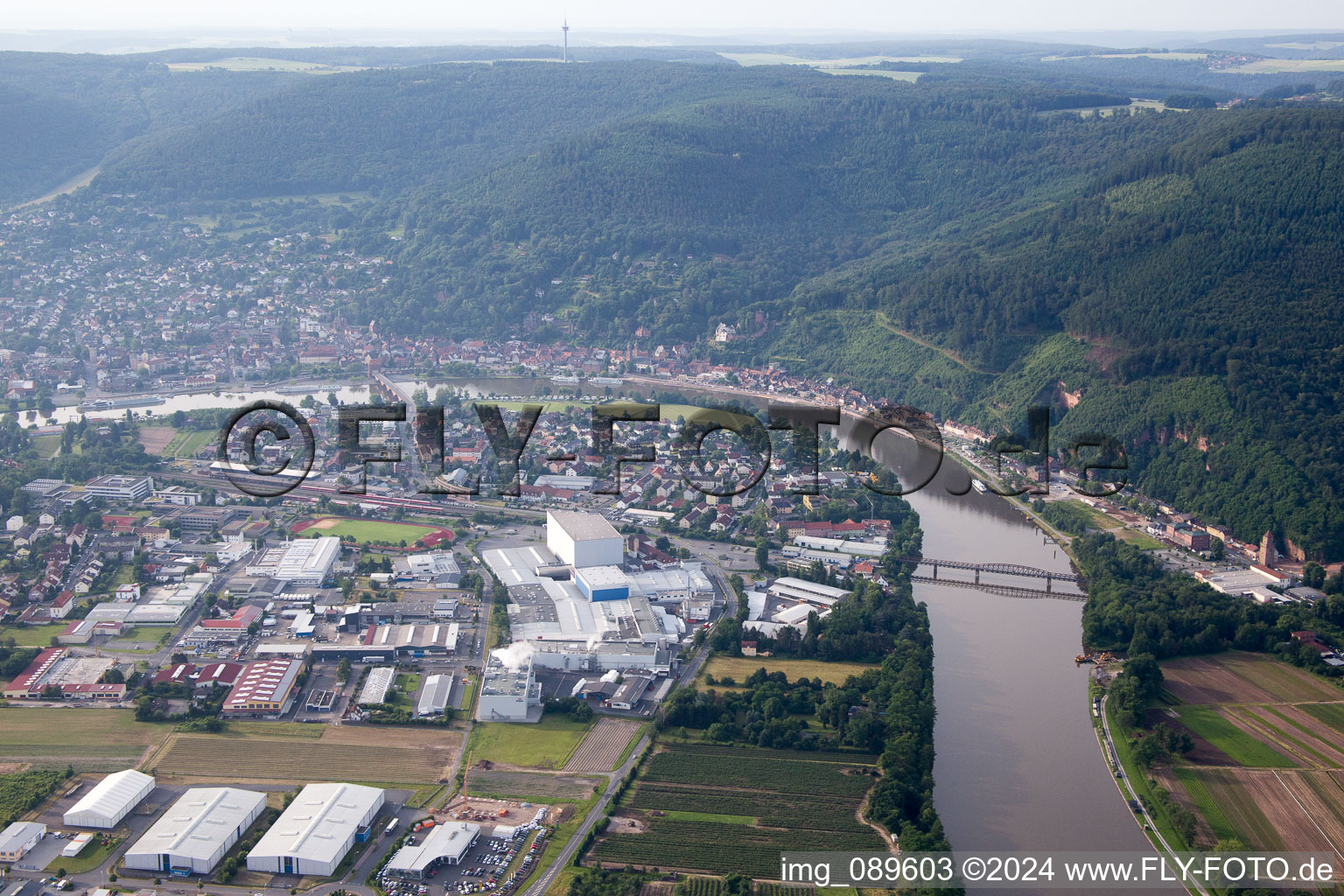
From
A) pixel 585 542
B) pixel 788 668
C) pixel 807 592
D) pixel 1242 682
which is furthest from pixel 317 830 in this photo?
pixel 1242 682

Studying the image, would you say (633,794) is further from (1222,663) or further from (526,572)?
(1222,663)

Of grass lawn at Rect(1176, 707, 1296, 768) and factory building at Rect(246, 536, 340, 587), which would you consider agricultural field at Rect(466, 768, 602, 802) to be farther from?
grass lawn at Rect(1176, 707, 1296, 768)

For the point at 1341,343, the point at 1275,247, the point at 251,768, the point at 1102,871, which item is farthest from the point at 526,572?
the point at 1275,247

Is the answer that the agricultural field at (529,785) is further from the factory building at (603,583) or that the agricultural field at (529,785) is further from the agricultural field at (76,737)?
the factory building at (603,583)

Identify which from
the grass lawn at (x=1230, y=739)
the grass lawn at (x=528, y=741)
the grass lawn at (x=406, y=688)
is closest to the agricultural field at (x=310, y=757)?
the grass lawn at (x=528, y=741)

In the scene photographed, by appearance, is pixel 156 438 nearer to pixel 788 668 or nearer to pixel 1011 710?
pixel 788 668
